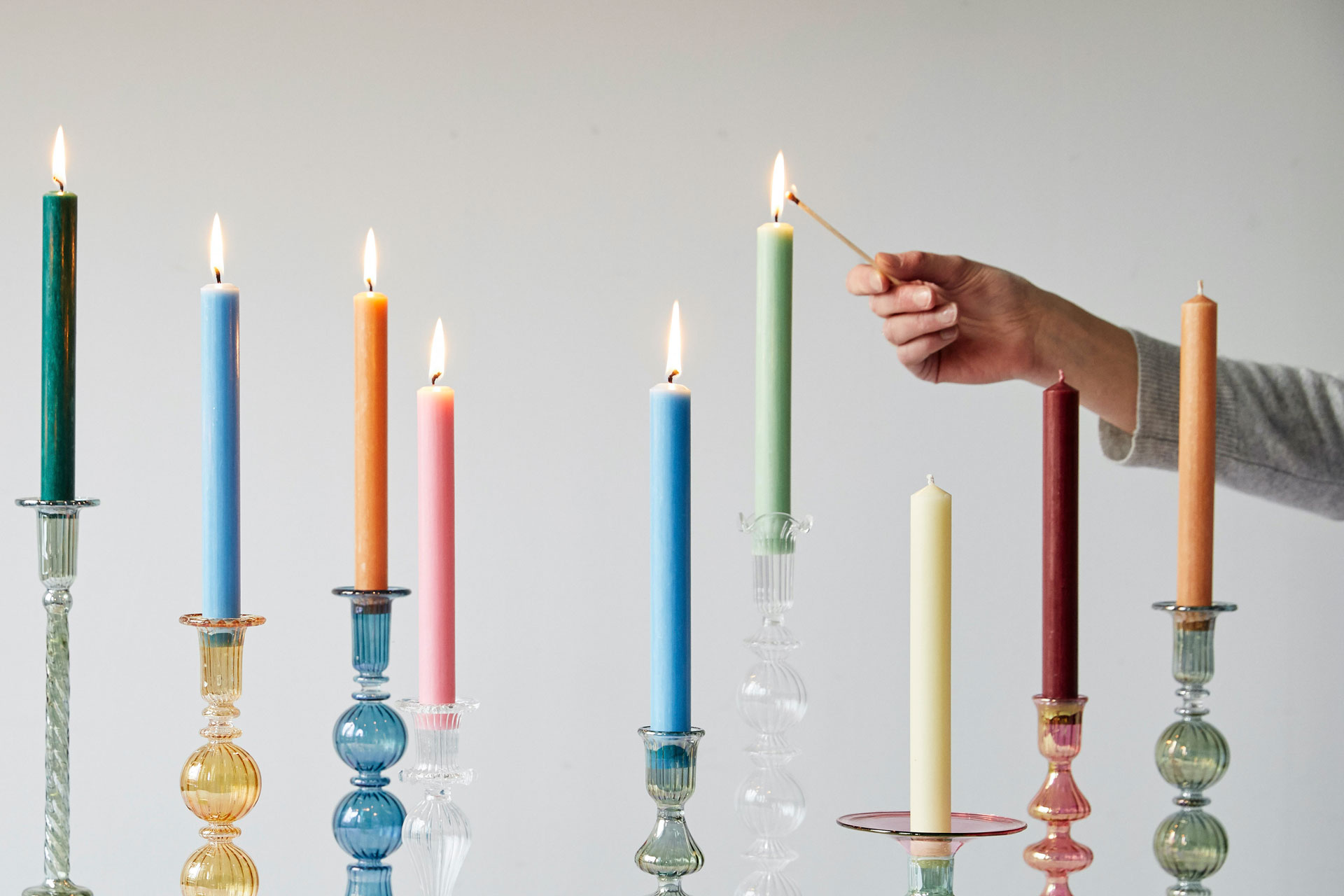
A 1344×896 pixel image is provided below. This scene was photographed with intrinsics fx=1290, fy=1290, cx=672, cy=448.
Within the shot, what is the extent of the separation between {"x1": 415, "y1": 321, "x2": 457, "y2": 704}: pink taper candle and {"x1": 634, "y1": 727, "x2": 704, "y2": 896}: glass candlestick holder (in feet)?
0.29

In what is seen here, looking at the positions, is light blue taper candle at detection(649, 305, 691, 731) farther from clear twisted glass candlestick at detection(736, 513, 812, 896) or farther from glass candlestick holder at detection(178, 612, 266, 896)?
glass candlestick holder at detection(178, 612, 266, 896)

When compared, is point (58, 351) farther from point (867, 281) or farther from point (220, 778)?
point (867, 281)

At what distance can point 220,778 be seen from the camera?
→ 514 millimetres

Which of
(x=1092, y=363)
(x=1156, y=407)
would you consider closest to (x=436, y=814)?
(x=1156, y=407)

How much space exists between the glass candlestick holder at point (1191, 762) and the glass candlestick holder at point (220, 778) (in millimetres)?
352

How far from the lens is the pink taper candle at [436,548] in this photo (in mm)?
508

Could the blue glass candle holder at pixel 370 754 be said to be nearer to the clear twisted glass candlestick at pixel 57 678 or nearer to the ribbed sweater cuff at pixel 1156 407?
the clear twisted glass candlestick at pixel 57 678

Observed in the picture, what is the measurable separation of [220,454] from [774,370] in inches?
8.9

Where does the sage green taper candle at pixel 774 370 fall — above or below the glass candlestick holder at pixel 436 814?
above

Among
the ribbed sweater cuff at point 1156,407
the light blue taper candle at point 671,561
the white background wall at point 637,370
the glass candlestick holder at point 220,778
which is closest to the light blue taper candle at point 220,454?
the glass candlestick holder at point 220,778

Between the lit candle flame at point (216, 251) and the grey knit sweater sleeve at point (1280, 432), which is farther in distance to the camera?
the grey knit sweater sleeve at point (1280, 432)

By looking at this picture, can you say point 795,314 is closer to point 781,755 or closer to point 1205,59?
point 1205,59

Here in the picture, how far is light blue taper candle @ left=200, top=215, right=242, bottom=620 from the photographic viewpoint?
520mm

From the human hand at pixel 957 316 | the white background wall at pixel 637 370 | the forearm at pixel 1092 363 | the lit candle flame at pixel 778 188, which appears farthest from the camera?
the white background wall at pixel 637 370
